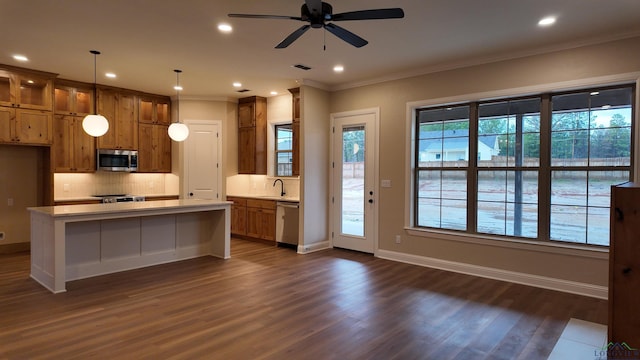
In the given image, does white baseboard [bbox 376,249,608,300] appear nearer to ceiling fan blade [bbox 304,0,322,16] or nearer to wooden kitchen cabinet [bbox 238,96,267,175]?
wooden kitchen cabinet [bbox 238,96,267,175]

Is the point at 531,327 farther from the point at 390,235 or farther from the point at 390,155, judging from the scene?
the point at 390,155

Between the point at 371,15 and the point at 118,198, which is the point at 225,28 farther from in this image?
the point at 118,198

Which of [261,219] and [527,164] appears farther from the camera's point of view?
[261,219]

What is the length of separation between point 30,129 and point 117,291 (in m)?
3.42

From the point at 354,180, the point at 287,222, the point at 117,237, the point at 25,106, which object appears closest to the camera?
the point at 117,237

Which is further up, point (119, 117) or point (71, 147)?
point (119, 117)

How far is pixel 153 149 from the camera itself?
24.1 ft

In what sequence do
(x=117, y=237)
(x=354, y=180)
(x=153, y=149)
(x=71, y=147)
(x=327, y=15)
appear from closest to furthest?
(x=327, y=15), (x=117, y=237), (x=354, y=180), (x=71, y=147), (x=153, y=149)

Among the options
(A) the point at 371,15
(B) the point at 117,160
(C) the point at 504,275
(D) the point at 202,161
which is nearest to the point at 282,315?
(A) the point at 371,15

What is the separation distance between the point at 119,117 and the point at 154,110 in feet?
2.30

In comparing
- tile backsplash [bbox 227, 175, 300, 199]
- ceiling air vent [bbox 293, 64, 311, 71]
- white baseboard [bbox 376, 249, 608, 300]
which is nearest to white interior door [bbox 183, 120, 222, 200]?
tile backsplash [bbox 227, 175, 300, 199]

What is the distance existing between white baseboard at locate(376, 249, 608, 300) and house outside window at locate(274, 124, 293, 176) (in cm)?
258

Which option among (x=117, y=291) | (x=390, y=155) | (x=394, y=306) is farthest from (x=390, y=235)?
(x=117, y=291)

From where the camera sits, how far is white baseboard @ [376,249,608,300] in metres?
4.11
